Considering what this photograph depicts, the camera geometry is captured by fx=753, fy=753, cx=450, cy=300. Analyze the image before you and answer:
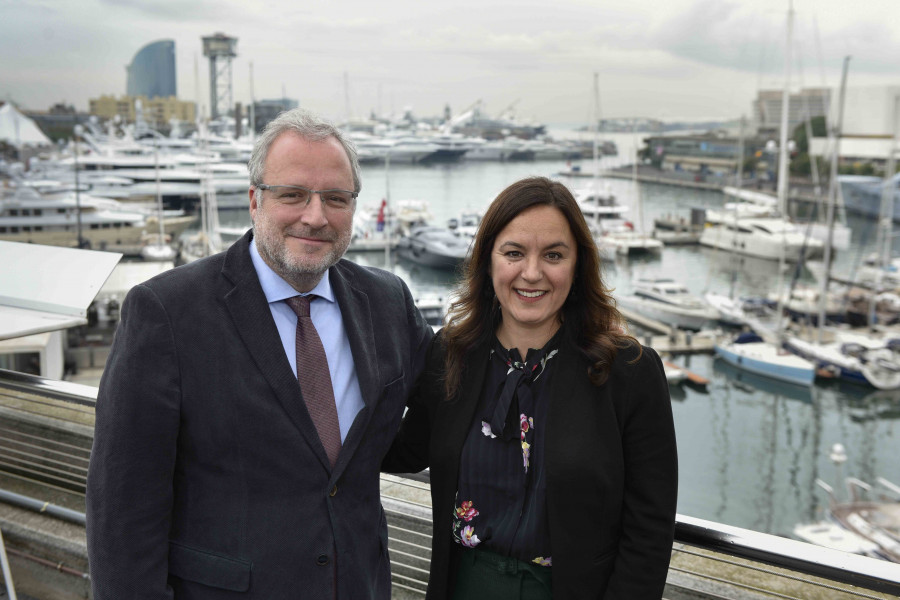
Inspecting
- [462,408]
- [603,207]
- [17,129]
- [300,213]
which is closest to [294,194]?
[300,213]

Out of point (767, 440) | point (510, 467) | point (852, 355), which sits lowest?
point (767, 440)

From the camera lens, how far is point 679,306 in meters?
23.7

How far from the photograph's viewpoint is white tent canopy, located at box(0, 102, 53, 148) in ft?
129

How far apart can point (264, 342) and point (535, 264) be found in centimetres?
48

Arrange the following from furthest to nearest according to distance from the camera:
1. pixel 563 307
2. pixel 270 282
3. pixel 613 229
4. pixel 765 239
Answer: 1. pixel 613 229
2. pixel 765 239
3. pixel 563 307
4. pixel 270 282

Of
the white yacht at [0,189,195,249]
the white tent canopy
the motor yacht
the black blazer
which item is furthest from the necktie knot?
the white tent canopy

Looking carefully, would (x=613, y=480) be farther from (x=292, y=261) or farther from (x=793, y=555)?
(x=292, y=261)

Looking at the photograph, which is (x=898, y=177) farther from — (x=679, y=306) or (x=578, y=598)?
(x=578, y=598)

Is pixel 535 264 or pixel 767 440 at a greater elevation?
pixel 535 264

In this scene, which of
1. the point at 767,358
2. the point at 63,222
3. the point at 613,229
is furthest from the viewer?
the point at 613,229

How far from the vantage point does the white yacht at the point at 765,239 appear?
32406 mm

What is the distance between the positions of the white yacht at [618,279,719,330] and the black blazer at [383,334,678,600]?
23.1 meters

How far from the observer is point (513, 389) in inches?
52.4

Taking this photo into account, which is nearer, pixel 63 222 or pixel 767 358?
pixel 767 358
